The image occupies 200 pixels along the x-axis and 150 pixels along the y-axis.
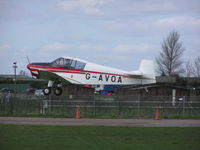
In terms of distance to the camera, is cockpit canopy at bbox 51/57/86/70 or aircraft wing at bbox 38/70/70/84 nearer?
cockpit canopy at bbox 51/57/86/70

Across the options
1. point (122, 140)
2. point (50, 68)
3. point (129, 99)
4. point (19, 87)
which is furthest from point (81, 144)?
point (19, 87)

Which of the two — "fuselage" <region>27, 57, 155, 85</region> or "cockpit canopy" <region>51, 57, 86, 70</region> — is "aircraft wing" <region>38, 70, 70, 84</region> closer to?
"fuselage" <region>27, 57, 155, 85</region>

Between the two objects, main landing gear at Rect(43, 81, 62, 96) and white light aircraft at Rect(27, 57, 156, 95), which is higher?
white light aircraft at Rect(27, 57, 156, 95)

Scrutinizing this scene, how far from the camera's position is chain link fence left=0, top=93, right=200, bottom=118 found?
2795 centimetres

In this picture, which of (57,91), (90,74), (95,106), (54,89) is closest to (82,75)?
(90,74)

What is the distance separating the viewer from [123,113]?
91.4 feet

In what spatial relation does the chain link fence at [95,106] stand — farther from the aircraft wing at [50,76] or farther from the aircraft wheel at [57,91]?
the aircraft wing at [50,76]

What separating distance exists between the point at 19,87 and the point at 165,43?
32094 millimetres

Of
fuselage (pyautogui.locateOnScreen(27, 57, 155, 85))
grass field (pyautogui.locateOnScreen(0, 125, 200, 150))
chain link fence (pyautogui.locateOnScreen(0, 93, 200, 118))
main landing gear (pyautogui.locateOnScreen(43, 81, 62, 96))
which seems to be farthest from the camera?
main landing gear (pyautogui.locateOnScreen(43, 81, 62, 96))

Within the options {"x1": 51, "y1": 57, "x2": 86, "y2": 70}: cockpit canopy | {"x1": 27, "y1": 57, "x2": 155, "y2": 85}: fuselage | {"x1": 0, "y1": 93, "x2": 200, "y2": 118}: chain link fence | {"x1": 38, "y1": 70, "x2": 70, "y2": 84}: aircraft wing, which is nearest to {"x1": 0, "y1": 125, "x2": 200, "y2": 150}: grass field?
{"x1": 0, "y1": 93, "x2": 200, "y2": 118}: chain link fence

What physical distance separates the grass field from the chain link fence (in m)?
10.3

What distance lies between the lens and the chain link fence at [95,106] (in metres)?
28.0

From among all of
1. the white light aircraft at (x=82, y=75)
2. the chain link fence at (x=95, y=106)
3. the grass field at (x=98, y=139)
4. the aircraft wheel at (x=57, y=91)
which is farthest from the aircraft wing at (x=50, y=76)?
the grass field at (x=98, y=139)

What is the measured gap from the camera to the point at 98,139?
14.4m
